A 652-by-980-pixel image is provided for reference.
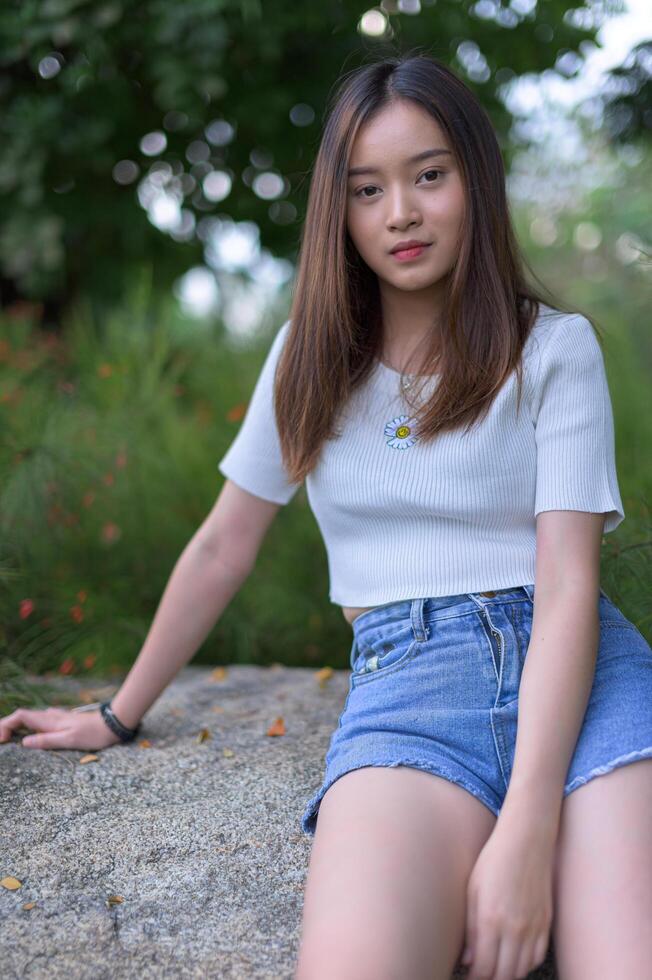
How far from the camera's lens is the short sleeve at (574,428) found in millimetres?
1413

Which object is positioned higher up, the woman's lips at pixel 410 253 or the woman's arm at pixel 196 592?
the woman's lips at pixel 410 253

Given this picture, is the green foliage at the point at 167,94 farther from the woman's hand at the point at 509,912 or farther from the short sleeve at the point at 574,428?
the woman's hand at the point at 509,912

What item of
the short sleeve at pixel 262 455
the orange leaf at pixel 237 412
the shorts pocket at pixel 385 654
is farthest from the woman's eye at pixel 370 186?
the orange leaf at pixel 237 412

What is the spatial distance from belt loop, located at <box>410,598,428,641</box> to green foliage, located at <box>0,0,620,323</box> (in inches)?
51.9

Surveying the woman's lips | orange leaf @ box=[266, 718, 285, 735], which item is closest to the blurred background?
orange leaf @ box=[266, 718, 285, 735]

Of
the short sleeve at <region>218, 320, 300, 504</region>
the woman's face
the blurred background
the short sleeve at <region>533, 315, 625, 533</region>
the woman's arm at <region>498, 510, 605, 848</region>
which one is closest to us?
the woman's arm at <region>498, 510, 605, 848</region>

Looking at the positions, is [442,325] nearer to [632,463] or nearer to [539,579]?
[539,579]

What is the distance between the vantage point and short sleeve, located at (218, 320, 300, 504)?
1.76m

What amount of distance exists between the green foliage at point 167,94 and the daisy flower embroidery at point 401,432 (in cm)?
103

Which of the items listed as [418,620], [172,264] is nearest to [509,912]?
[418,620]

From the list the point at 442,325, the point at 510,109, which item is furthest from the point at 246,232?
the point at 442,325

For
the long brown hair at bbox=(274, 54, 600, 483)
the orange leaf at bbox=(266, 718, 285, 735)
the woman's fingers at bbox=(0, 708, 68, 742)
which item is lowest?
the orange leaf at bbox=(266, 718, 285, 735)

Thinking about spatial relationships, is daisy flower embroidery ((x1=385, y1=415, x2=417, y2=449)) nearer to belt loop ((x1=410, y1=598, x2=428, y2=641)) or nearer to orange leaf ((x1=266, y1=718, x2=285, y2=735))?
belt loop ((x1=410, y1=598, x2=428, y2=641))

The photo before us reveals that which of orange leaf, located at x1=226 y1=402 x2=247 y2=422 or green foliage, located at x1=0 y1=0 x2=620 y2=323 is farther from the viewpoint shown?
orange leaf, located at x1=226 y1=402 x2=247 y2=422
